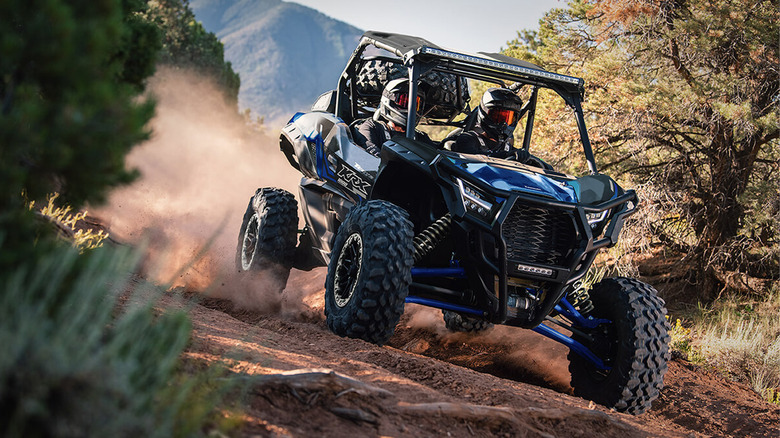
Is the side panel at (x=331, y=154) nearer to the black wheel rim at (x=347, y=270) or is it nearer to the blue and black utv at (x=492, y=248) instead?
the blue and black utv at (x=492, y=248)

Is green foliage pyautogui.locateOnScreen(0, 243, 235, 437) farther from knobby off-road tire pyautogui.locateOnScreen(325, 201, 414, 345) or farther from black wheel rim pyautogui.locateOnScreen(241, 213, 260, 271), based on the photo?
black wheel rim pyautogui.locateOnScreen(241, 213, 260, 271)

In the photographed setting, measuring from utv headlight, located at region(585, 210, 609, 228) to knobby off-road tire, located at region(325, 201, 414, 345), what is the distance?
1318mm

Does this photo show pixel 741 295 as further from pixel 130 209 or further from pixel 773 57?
pixel 130 209

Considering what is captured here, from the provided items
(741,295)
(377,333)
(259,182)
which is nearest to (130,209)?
(259,182)

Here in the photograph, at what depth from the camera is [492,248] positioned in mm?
4758

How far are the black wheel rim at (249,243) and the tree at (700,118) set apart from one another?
6873 mm

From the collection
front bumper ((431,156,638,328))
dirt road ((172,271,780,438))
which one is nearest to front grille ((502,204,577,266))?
front bumper ((431,156,638,328))

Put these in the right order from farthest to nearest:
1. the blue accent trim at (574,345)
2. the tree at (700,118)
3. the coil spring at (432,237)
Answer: the tree at (700,118) < the blue accent trim at (574,345) < the coil spring at (432,237)

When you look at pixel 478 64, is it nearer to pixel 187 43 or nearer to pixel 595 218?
pixel 595 218

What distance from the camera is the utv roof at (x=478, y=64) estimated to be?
5.58 m

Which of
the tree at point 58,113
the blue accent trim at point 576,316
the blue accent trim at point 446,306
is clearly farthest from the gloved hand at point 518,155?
the tree at point 58,113

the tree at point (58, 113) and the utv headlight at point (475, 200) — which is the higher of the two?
the utv headlight at point (475, 200)

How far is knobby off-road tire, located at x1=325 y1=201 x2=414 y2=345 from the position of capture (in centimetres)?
466

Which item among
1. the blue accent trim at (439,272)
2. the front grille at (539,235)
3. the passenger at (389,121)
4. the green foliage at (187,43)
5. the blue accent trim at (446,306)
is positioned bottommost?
the blue accent trim at (446,306)
